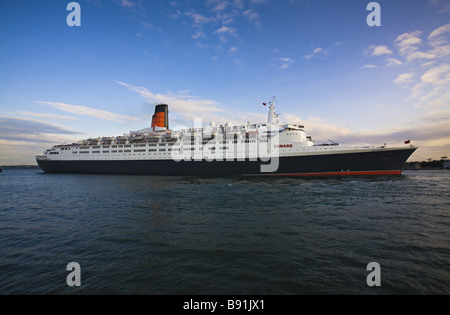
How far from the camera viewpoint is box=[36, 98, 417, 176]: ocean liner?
34.0 metres

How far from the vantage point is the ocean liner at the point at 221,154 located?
34.0 meters

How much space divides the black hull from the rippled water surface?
853 inches

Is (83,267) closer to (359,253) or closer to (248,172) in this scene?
(359,253)

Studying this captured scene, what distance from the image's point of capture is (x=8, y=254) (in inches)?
287

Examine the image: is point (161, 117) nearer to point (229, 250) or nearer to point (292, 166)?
point (292, 166)

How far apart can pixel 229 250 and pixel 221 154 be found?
32.9 m
